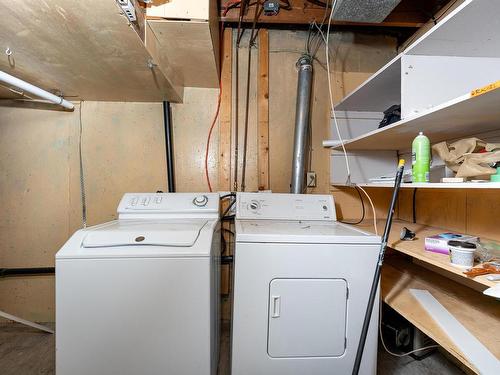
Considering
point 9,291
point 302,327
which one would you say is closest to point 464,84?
point 302,327

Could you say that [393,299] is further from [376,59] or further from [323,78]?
[376,59]

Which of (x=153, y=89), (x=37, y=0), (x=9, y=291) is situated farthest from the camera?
(x=9, y=291)

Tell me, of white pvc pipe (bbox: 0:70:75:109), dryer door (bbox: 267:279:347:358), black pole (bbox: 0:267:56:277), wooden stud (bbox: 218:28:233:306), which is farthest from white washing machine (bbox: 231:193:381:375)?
black pole (bbox: 0:267:56:277)

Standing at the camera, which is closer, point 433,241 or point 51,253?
point 433,241

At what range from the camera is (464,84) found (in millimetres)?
1206

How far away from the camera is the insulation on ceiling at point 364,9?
158 centimetres

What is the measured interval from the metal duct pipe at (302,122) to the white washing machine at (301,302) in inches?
33.0

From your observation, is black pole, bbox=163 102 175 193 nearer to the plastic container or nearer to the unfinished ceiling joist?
the unfinished ceiling joist

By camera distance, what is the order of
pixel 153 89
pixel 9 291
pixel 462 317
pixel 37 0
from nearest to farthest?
pixel 37 0 → pixel 462 317 → pixel 153 89 → pixel 9 291

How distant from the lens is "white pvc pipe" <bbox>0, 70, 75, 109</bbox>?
1507 mm

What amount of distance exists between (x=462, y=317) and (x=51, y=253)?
2.88 m

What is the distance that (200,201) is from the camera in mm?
1782

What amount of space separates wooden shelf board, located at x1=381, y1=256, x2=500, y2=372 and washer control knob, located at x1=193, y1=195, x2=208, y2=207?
1.27m

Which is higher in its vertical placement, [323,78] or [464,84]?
[323,78]
